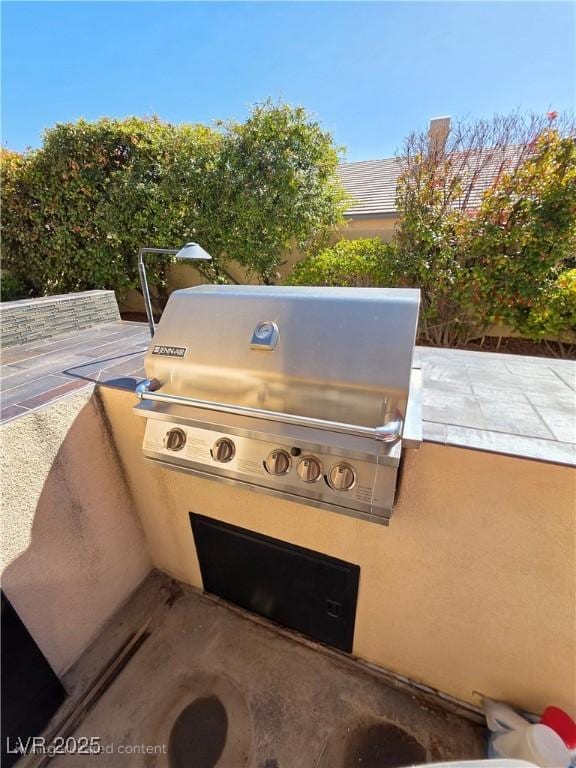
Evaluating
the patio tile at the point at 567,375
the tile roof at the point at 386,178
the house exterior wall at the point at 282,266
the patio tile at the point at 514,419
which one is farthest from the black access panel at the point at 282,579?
the house exterior wall at the point at 282,266

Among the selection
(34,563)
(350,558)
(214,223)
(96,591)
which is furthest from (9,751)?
(214,223)

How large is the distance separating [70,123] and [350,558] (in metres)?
9.16

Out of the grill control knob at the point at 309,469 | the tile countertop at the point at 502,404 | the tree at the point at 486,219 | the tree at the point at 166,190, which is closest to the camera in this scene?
the tile countertop at the point at 502,404

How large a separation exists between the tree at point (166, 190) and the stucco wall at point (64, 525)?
20.3 ft

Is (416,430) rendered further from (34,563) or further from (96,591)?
(96,591)

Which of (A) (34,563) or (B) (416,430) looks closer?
(B) (416,430)

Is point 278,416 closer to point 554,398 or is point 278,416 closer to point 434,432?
point 434,432

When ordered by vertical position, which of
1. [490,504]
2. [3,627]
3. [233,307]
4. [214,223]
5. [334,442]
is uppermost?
[214,223]

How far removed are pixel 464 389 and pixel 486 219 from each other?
513cm

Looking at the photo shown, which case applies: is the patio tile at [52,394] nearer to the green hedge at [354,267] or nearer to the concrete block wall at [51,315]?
the concrete block wall at [51,315]

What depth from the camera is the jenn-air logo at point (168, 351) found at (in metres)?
1.63

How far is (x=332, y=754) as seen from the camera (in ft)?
5.78

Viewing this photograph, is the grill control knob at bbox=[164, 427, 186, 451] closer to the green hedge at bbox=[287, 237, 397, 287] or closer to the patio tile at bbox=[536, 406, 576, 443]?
the patio tile at bbox=[536, 406, 576, 443]

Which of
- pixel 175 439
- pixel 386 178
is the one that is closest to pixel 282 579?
pixel 175 439
